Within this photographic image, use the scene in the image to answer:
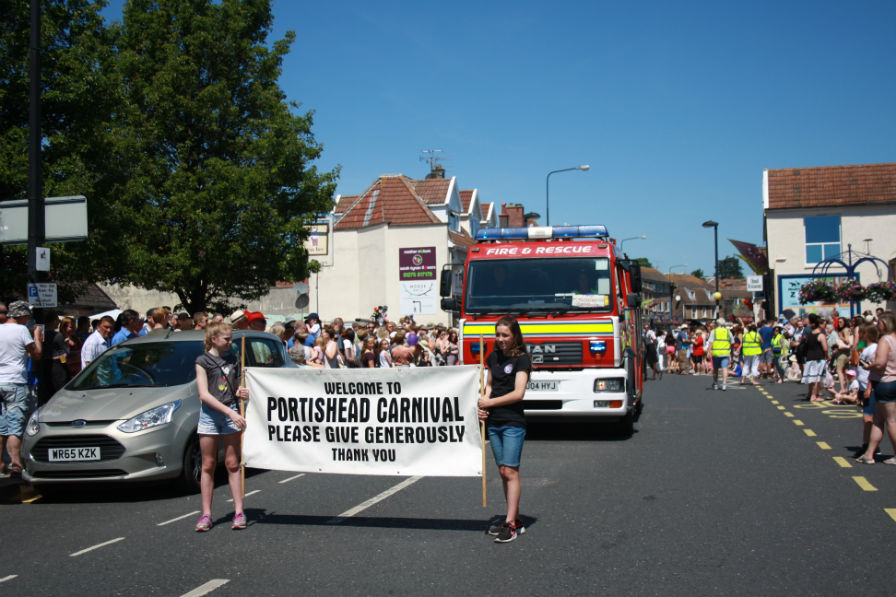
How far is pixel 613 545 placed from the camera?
648 cm

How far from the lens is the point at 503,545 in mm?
6539

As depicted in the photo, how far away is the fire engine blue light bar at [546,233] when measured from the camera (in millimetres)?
13688

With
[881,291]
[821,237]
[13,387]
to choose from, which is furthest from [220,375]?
[821,237]

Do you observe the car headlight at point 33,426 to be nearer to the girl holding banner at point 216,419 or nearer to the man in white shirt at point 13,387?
the man in white shirt at point 13,387

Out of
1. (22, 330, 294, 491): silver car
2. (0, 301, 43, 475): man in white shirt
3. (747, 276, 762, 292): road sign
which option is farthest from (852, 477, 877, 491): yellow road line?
(747, 276, 762, 292): road sign

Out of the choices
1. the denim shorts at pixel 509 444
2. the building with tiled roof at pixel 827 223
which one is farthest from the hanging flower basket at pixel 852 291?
the denim shorts at pixel 509 444

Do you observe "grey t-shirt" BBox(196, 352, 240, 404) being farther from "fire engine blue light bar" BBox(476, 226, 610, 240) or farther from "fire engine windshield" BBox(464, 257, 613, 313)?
"fire engine blue light bar" BBox(476, 226, 610, 240)

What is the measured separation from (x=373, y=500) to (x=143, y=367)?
3.07 m

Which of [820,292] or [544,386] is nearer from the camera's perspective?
[544,386]

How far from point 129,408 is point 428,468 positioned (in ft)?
11.0

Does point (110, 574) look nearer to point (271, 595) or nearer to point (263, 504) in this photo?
point (271, 595)

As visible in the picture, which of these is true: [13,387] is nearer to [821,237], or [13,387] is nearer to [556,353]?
[556,353]

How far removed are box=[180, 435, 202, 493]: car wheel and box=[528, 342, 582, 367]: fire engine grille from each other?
16.6 feet

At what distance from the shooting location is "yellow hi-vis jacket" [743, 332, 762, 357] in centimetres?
2729
